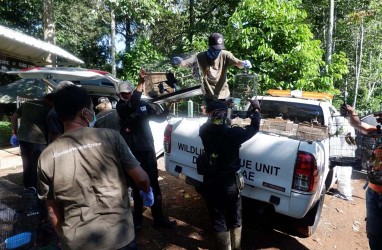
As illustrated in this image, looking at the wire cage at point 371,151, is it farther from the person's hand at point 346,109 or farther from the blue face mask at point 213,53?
the blue face mask at point 213,53

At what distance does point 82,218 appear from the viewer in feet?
6.16

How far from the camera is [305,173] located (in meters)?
3.12

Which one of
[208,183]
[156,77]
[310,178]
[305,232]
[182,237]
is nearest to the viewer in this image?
[310,178]

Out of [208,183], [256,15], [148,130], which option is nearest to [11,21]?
[256,15]

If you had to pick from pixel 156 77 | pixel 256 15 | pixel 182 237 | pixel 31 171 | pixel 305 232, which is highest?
pixel 256 15

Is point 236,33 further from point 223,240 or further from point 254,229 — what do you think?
point 223,240

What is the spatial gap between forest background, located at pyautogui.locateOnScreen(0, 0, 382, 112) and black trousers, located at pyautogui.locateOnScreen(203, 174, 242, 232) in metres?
1.69

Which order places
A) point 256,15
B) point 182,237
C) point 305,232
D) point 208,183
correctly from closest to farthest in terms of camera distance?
point 208,183, point 305,232, point 182,237, point 256,15

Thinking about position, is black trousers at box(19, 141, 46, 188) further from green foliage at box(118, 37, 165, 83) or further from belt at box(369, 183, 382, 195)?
green foliage at box(118, 37, 165, 83)

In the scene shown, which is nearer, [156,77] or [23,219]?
[23,219]

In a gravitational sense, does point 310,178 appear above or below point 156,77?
below

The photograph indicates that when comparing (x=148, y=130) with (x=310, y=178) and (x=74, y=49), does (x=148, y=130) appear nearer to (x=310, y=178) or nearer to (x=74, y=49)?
(x=310, y=178)

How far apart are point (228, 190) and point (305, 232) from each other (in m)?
1.16

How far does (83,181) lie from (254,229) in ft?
10.3
